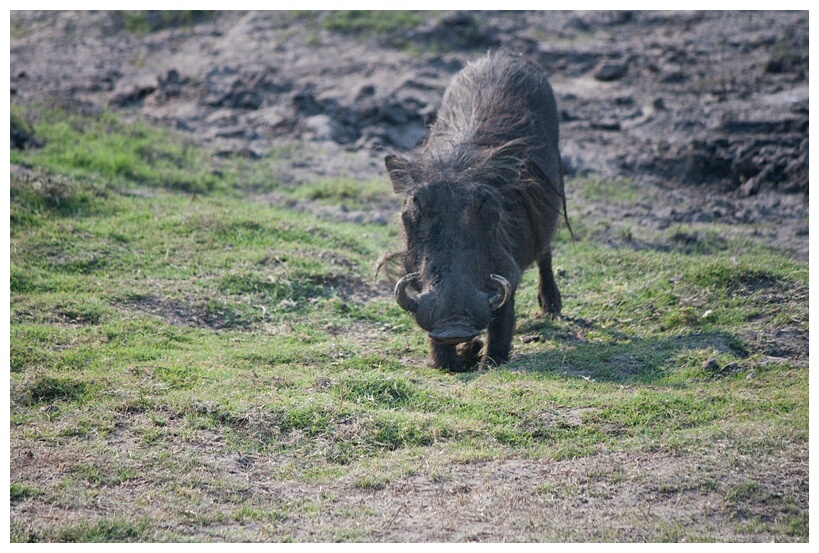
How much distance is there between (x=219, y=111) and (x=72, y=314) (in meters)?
6.25

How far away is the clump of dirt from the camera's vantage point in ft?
33.6

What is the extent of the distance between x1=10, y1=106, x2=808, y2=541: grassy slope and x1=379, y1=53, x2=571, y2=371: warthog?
1.25 ft

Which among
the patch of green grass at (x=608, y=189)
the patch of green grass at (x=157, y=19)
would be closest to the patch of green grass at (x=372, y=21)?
the patch of green grass at (x=157, y=19)

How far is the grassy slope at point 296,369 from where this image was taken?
427 centimetres

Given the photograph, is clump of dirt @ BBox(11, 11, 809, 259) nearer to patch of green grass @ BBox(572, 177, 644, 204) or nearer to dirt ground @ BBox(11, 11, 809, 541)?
dirt ground @ BBox(11, 11, 809, 541)

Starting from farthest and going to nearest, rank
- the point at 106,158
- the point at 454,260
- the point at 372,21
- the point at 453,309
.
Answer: the point at 372,21 < the point at 106,158 < the point at 454,260 < the point at 453,309

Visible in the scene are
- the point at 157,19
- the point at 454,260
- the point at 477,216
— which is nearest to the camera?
the point at 454,260

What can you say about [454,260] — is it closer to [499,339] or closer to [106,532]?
[499,339]

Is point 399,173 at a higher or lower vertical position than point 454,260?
higher

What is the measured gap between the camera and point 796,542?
3.85 m

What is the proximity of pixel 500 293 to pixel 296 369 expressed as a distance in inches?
50.8

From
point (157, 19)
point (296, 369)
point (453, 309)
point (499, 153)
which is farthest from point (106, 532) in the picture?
point (157, 19)

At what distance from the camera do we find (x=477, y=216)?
559 centimetres

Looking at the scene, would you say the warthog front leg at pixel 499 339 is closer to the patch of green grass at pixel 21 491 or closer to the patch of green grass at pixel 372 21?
the patch of green grass at pixel 21 491
